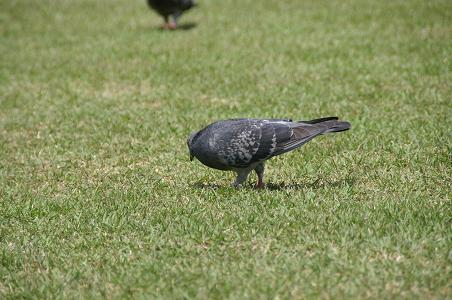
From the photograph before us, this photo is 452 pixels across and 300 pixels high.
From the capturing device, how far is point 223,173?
704cm

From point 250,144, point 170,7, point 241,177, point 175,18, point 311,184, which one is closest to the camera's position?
point 250,144

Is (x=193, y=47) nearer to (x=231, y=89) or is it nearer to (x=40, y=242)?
(x=231, y=89)

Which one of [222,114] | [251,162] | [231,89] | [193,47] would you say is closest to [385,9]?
[193,47]

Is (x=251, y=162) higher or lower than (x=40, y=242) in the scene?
higher

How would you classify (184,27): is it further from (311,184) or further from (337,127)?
(337,127)

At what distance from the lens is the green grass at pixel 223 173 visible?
4.55 m

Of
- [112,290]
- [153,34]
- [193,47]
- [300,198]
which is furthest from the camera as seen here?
[153,34]

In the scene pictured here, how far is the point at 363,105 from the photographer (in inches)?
362

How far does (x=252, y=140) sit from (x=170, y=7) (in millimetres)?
9485

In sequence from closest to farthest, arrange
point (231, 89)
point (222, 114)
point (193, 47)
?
point (222, 114), point (231, 89), point (193, 47)

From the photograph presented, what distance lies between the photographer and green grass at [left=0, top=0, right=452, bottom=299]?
14.9 ft

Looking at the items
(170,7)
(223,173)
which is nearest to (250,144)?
(223,173)

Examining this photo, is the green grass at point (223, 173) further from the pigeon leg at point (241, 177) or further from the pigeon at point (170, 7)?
the pigeon at point (170, 7)

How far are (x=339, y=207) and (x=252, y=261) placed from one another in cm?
124
